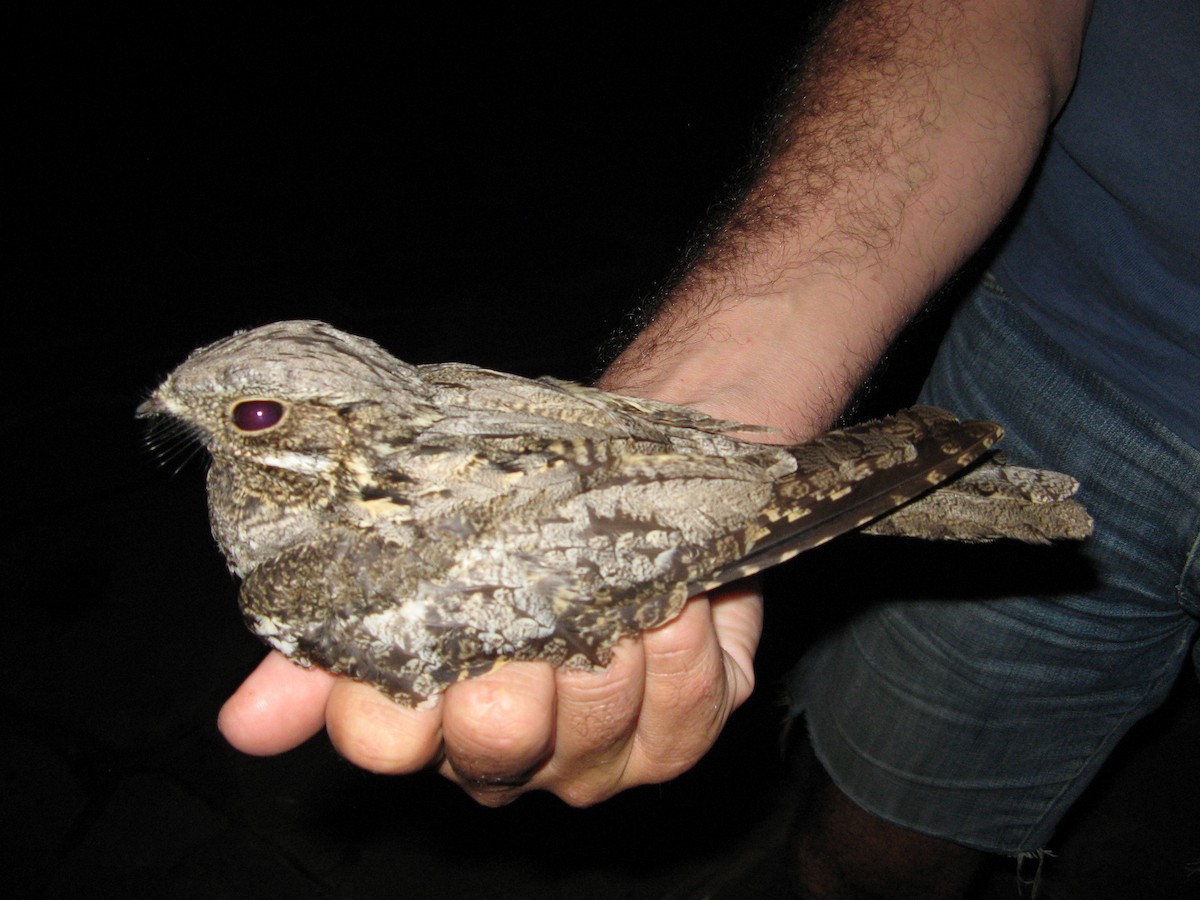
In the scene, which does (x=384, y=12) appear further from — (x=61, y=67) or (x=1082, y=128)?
(x=1082, y=128)

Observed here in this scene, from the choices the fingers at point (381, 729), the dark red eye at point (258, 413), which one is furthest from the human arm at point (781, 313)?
the dark red eye at point (258, 413)

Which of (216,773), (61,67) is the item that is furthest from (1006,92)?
(61,67)

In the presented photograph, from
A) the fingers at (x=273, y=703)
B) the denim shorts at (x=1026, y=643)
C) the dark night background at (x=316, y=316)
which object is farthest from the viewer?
the dark night background at (x=316, y=316)

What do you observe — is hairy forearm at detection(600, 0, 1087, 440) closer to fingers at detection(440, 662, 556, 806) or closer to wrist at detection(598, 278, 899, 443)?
wrist at detection(598, 278, 899, 443)

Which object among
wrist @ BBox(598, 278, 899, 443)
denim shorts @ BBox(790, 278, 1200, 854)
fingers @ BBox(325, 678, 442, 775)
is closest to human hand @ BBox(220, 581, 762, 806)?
fingers @ BBox(325, 678, 442, 775)

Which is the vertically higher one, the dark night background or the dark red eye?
the dark red eye

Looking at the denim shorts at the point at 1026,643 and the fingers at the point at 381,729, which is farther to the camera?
the denim shorts at the point at 1026,643

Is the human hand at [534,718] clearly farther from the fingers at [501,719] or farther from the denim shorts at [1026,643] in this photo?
the denim shorts at [1026,643]

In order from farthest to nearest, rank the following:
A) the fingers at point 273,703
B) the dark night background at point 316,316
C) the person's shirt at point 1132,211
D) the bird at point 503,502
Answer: the dark night background at point 316,316 → the person's shirt at point 1132,211 → the fingers at point 273,703 → the bird at point 503,502

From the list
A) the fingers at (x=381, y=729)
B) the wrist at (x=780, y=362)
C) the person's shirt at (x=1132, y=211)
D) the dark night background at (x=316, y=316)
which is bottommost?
the dark night background at (x=316, y=316)

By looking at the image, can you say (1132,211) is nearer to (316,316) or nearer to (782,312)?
(782,312)
